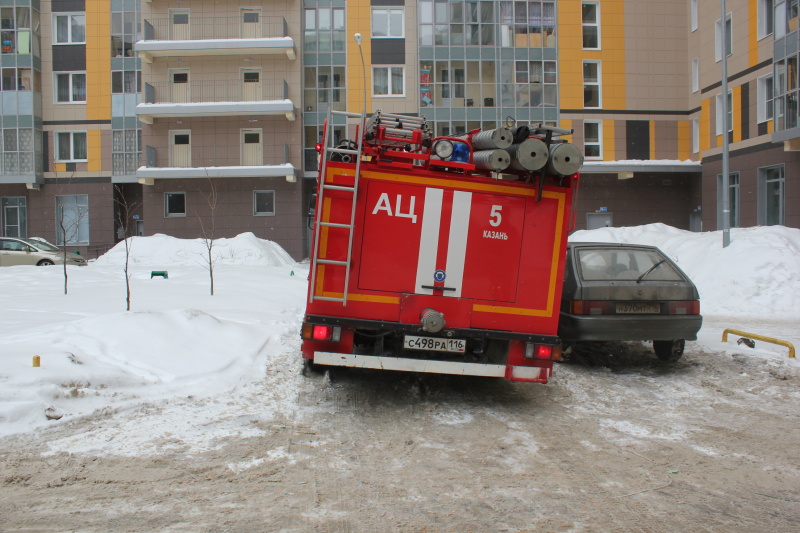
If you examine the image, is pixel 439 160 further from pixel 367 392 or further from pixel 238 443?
pixel 238 443

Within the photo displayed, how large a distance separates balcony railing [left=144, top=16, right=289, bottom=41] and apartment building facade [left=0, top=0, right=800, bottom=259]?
3.3 inches

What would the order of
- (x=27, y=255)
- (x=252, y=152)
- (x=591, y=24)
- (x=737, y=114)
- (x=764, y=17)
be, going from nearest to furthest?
(x=27, y=255), (x=764, y=17), (x=737, y=114), (x=252, y=152), (x=591, y=24)

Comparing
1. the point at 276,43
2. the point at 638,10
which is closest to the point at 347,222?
the point at 276,43

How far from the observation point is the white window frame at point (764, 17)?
80.5 feet

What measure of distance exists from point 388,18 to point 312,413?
29.3 meters

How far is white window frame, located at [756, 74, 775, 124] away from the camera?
81.4 feet

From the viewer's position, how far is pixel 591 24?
32312 millimetres

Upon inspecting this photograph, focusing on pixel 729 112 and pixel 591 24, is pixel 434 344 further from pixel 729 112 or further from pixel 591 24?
pixel 591 24

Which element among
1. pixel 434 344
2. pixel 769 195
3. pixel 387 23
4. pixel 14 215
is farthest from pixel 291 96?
pixel 434 344

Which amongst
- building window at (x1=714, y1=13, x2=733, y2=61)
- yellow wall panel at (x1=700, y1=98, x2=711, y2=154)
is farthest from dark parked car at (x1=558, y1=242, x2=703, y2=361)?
yellow wall panel at (x1=700, y1=98, x2=711, y2=154)

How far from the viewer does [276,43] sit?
2923cm

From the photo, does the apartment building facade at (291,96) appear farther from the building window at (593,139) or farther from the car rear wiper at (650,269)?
the car rear wiper at (650,269)

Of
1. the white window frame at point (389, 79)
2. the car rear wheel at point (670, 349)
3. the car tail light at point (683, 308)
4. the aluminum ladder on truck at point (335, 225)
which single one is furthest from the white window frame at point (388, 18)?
the aluminum ladder on truck at point (335, 225)

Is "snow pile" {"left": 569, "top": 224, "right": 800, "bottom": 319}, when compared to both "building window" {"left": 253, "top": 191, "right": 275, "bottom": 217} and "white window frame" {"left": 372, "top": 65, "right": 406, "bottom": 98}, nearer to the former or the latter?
"white window frame" {"left": 372, "top": 65, "right": 406, "bottom": 98}
